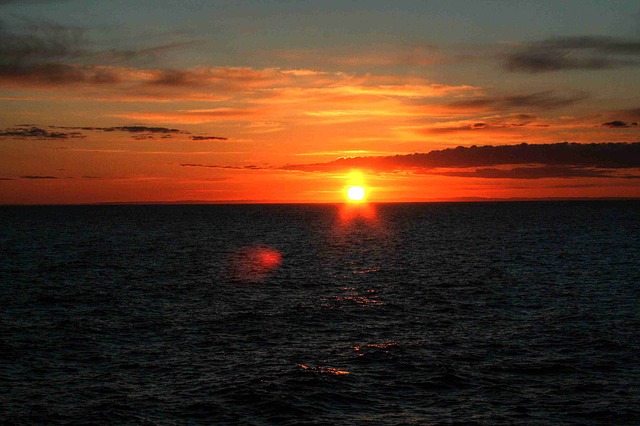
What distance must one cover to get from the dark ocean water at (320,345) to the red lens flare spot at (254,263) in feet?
1.92

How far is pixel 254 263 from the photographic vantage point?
85.4 meters

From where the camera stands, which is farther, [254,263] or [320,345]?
[254,263]

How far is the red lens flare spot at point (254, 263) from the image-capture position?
71.9 metres

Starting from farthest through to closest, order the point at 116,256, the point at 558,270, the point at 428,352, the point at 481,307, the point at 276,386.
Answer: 1. the point at 116,256
2. the point at 558,270
3. the point at 481,307
4. the point at 428,352
5. the point at 276,386

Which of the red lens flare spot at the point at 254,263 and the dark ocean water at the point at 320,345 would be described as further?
the red lens flare spot at the point at 254,263

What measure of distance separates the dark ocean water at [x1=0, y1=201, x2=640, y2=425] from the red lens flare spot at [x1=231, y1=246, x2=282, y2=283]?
584 mm

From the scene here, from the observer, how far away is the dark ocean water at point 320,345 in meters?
28.1

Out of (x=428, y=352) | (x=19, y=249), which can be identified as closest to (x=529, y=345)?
(x=428, y=352)

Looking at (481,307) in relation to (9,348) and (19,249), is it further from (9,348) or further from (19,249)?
(19,249)

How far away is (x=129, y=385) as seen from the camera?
1219 inches

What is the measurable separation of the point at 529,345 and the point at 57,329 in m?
30.8

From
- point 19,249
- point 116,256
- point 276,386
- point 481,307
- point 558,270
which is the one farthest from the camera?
point 19,249

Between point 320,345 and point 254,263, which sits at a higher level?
point 254,263

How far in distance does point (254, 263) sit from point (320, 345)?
155ft
